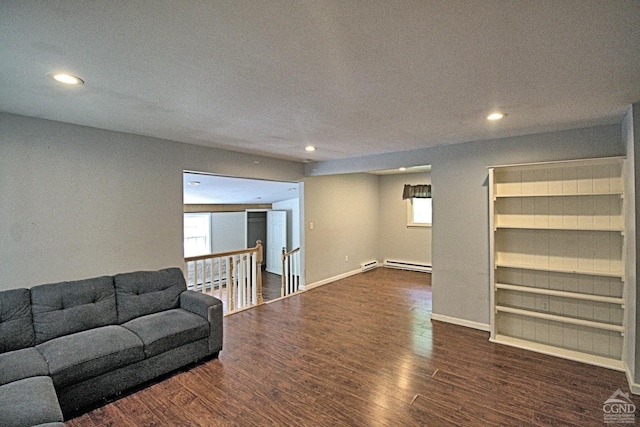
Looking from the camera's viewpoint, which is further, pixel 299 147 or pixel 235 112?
pixel 299 147

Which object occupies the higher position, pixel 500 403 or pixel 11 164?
pixel 11 164

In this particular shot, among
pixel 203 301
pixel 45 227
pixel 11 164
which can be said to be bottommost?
pixel 203 301

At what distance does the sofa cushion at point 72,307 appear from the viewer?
2.67m

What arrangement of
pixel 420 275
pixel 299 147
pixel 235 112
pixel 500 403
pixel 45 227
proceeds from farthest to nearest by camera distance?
pixel 420 275
pixel 299 147
pixel 45 227
pixel 235 112
pixel 500 403

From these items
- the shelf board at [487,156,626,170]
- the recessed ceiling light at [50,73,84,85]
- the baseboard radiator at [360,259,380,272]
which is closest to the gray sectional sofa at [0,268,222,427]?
the recessed ceiling light at [50,73,84,85]

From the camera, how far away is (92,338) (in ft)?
8.59

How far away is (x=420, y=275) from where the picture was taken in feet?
23.3

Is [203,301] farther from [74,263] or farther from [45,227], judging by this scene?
[45,227]

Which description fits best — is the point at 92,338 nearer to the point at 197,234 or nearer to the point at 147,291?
the point at 147,291

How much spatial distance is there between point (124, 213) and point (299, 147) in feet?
7.42

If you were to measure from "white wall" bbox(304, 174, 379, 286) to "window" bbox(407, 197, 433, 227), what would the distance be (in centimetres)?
83

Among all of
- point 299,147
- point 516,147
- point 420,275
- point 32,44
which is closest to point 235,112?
point 32,44

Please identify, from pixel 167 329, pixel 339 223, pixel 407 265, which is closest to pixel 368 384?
pixel 167 329

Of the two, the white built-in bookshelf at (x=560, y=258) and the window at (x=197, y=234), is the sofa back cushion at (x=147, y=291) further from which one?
the window at (x=197, y=234)
